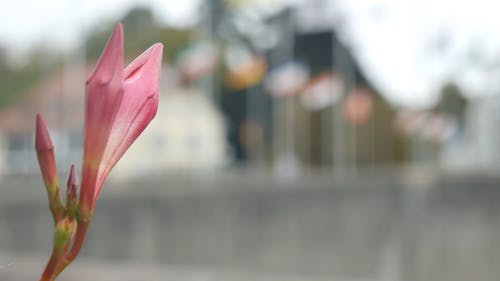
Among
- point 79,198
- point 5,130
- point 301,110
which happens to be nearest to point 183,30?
point 5,130

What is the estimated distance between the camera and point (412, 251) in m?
6.83

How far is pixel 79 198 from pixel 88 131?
25 mm

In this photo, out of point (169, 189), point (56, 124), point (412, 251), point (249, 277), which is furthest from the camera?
point (56, 124)

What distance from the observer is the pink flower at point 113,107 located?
328 millimetres

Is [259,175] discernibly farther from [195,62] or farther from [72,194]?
[72,194]

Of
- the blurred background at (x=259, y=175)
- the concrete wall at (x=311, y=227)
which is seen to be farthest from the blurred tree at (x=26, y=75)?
the concrete wall at (x=311, y=227)

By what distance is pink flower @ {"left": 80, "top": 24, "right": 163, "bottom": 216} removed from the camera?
0.33 meters

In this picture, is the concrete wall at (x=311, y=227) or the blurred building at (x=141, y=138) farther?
the blurred building at (x=141, y=138)

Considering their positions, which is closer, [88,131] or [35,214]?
[88,131]

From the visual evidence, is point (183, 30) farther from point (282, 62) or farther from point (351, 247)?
point (351, 247)

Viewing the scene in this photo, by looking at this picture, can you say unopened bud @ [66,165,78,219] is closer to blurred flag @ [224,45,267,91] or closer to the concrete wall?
the concrete wall

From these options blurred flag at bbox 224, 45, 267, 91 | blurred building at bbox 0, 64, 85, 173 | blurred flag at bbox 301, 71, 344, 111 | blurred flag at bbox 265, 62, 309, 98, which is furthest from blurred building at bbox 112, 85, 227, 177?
blurred flag at bbox 301, 71, 344, 111

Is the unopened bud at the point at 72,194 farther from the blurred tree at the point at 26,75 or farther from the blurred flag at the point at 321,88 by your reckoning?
the blurred flag at the point at 321,88

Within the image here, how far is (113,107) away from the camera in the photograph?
0.33 meters
